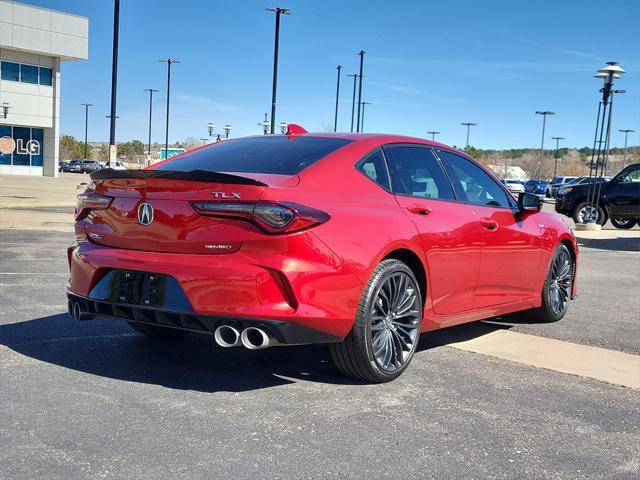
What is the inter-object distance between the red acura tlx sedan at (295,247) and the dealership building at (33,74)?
4879 cm

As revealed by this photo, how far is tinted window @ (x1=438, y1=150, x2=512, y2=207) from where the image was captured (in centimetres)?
553

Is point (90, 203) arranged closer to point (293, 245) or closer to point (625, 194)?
point (293, 245)

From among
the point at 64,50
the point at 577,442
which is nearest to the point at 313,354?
the point at 577,442

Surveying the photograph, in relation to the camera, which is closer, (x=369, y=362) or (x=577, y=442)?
(x=577, y=442)

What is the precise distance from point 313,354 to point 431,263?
109 cm

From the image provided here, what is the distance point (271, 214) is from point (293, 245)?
0.20m

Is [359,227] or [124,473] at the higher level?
[359,227]

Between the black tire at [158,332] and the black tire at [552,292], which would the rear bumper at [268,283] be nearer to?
the black tire at [158,332]

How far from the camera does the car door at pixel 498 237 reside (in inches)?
217

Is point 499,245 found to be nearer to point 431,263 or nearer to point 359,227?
point 431,263

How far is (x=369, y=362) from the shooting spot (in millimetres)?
A: 4375

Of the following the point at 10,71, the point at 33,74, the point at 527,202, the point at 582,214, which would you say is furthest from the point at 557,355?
the point at 33,74

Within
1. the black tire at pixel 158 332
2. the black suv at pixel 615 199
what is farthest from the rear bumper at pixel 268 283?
the black suv at pixel 615 199

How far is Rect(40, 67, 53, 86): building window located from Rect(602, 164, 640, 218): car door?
43.2m
